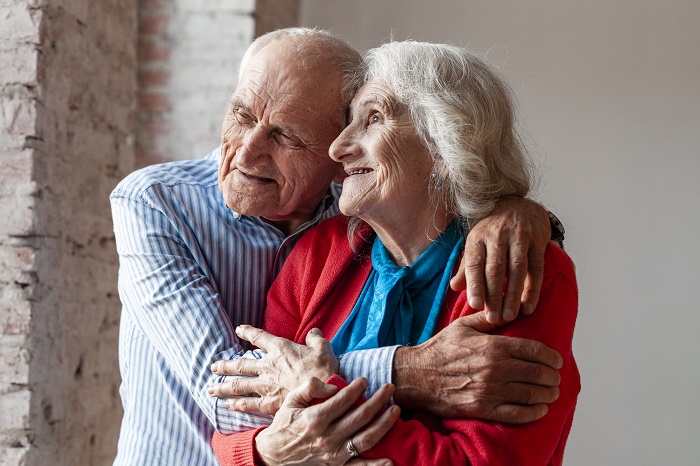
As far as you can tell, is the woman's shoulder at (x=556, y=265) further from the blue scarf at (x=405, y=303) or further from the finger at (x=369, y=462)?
the finger at (x=369, y=462)

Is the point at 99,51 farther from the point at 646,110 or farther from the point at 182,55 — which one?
the point at 646,110

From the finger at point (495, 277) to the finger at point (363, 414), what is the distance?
233mm

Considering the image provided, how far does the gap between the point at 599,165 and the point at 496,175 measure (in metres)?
2.43

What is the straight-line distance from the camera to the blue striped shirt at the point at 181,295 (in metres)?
1.61

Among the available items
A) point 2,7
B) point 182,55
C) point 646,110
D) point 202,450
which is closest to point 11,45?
point 2,7

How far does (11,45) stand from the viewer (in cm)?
234

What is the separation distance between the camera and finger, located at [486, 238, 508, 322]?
55.1 inches

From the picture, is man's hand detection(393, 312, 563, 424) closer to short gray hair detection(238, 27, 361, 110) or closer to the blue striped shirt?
the blue striped shirt

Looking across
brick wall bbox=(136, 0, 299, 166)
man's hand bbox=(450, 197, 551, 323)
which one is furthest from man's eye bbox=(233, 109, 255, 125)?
brick wall bbox=(136, 0, 299, 166)

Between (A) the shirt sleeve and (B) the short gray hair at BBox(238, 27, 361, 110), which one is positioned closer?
(A) the shirt sleeve

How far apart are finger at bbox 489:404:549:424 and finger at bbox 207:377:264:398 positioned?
16.7 inches

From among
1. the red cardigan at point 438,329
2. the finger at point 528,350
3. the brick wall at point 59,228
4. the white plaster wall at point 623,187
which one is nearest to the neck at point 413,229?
the red cardigan at point 438,329

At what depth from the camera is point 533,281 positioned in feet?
4.69

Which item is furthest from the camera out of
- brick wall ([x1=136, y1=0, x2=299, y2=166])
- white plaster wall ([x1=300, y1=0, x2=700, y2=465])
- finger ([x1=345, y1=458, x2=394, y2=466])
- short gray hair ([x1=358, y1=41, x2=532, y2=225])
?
white plaster wall ([x1=300, y1=0, x2=700, y2=465])
